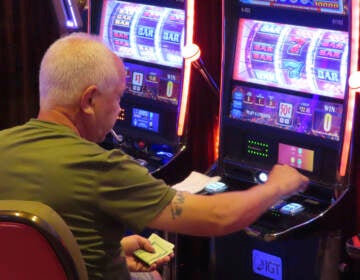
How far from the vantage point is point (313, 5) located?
2.85 metres

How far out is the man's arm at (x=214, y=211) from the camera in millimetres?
2018

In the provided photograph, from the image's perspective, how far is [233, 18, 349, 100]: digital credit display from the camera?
2.82 metres

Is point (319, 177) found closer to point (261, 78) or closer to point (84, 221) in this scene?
point (261, 78)

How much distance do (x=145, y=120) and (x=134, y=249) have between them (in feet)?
4.28

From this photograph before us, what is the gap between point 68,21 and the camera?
3.92m

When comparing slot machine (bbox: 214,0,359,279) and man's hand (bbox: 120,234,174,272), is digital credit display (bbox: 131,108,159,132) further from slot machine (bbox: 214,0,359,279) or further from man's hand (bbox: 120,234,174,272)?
man's hand (bbox: 120,234,174,272)

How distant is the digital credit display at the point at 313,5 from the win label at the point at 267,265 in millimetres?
1057

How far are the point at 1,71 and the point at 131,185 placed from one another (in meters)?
3.34

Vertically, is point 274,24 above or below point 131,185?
above

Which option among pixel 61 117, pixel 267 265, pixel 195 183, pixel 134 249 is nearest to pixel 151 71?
pixel 195 183

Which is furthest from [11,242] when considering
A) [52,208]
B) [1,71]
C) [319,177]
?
[1,71]

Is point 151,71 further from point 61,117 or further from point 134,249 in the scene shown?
point 61,117

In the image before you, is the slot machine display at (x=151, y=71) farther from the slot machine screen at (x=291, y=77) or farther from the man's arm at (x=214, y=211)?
the man's arm at (x=214, y=211)

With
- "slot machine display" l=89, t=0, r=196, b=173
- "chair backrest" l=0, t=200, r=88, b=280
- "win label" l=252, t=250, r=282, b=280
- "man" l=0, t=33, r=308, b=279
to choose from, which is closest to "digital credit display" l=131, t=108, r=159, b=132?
"slot machine display" l=89, t=0, r=196, b=173
